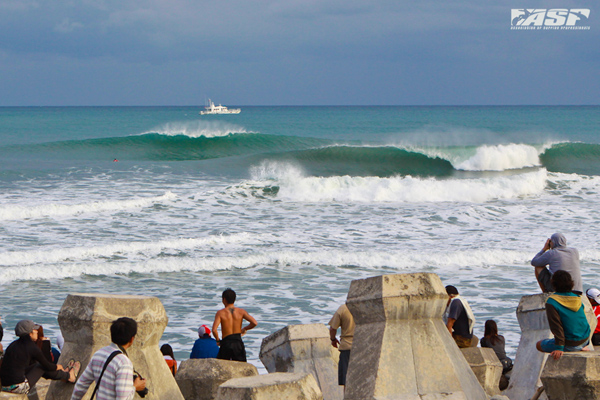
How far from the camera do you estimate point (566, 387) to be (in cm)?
397

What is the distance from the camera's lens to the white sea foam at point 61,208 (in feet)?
61.4

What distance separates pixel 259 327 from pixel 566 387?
604cm

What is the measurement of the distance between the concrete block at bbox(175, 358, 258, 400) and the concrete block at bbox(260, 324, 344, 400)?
1.34ft

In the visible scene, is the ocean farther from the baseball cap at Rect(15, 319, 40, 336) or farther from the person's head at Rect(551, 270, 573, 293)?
the person's head at Rect(551, 270, 573, 293)

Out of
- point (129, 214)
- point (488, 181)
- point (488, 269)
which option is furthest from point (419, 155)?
point (488, 269)

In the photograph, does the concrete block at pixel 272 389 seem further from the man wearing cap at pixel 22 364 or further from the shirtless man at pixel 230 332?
the shirtless man at pixel 230 332

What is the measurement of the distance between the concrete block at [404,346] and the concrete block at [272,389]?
0.32m

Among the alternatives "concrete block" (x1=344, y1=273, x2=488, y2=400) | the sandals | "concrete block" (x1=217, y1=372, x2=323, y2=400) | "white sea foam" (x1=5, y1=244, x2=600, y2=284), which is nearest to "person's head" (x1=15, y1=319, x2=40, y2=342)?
the sandals

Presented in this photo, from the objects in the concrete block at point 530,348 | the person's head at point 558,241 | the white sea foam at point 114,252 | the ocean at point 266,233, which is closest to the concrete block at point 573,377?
the concrete block at point 530,348

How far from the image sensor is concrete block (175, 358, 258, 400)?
4.79 m

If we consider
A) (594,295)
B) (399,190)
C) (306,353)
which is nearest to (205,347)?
(306,353)

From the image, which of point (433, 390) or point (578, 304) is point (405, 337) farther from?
point (578, 304)

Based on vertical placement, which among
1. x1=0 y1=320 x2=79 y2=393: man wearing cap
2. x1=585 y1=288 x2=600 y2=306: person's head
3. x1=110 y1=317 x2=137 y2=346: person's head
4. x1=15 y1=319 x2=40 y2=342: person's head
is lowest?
x1=0 y1=320 x2=79 y2=393: man wearing cap

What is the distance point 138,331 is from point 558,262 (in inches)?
140
